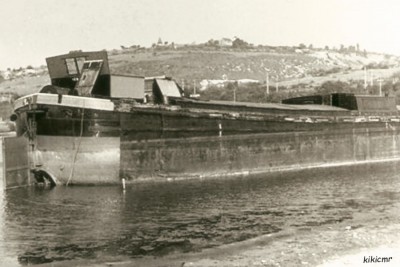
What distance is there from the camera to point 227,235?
10.9m

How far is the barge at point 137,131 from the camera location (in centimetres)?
1773

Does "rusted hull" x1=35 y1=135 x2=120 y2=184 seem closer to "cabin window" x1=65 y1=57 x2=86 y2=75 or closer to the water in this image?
the water

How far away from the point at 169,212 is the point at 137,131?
534cm

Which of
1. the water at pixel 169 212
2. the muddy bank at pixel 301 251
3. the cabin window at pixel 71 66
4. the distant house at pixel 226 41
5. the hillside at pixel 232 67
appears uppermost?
the distant house at pixel 226 41

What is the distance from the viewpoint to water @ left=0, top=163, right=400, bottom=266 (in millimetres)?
10227

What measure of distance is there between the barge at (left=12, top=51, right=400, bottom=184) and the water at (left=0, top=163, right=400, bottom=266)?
86cm

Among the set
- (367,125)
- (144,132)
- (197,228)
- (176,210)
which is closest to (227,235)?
(197,228)

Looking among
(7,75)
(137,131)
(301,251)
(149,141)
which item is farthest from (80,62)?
(7,75)

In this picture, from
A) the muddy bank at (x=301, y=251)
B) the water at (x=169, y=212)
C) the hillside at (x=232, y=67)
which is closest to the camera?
the muddy bank at (x=301, y=251)

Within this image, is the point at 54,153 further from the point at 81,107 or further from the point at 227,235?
the point at 227,235

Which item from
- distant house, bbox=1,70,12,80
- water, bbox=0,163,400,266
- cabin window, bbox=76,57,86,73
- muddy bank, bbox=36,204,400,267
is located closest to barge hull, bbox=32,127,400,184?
water, bbox=0,163,400,266

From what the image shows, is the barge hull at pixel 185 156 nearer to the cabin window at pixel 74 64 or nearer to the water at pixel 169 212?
the water at pixel 169 212

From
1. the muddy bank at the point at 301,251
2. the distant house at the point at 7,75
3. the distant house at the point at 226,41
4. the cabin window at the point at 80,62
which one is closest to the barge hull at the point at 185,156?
the cabin window at the point at 80,62

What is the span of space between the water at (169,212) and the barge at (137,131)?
34.0 inches
